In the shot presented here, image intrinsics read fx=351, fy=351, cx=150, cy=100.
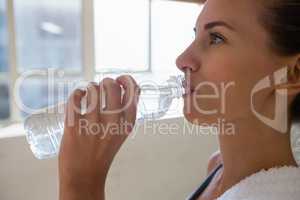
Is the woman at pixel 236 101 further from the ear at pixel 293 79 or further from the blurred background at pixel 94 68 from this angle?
the blurred background at pixel 94 68

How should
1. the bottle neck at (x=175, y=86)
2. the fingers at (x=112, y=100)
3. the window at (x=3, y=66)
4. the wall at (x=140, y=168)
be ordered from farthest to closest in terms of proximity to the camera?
the window at (x=3, y=66), the wall at (x=140, y=168), the bottle neck at (x=175, y=86), the fingers at (x=112, y=100)

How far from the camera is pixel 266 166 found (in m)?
0.64

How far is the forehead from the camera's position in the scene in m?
0.60

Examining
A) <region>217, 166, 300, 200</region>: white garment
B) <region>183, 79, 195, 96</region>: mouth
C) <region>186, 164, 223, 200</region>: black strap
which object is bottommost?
<region>186, 164, 223, 200</region>: black strap

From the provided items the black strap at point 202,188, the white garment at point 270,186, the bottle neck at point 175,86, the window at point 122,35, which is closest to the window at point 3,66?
the window at point 122,35

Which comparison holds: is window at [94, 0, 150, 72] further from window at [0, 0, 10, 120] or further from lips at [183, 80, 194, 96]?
lips at [183, 80, 194, 96]

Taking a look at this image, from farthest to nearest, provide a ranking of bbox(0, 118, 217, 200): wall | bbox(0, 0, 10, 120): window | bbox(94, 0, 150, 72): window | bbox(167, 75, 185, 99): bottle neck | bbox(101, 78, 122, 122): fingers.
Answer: bbox(94, 0, 150, 72): window
bbox(0, 0, 10, 120): window
bbox(0, 118, 217, 200): wall
bbox(167, 75, 185, 99): bottle neck
bbox(101, 78, 122, 122): fingers

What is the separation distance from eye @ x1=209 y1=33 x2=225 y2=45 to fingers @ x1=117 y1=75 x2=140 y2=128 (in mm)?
163

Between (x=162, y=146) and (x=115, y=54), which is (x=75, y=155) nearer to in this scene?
(x=162, y=146)

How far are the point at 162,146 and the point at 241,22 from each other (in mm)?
1009

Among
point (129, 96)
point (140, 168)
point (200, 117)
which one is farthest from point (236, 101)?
point (140, 168)

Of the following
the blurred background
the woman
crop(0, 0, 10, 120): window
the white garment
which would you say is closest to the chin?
the woman

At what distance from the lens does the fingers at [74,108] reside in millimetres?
574

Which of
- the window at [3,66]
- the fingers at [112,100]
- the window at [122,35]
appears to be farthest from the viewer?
the window at [122,35]
